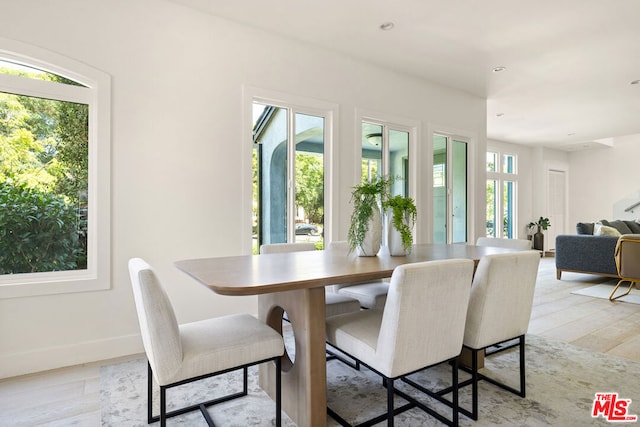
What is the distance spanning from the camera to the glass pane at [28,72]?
2516 millimetres

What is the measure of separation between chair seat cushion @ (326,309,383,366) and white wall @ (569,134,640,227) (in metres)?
10.2

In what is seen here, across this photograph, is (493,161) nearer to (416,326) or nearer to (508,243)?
(508,243)

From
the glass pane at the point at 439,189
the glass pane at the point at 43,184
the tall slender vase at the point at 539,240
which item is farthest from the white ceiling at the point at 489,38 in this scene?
the tall slender vase at the point at 539,240

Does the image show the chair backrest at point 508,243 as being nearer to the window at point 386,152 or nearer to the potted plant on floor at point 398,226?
the potted plant on floor at point 398,226

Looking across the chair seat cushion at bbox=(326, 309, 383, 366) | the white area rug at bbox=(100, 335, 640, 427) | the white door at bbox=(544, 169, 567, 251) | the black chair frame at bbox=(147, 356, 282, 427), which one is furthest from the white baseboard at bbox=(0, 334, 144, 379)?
the white door at bbox=(544, 169, 567, 251)

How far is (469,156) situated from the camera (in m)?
5.29

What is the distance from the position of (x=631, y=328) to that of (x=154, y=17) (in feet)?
16.3

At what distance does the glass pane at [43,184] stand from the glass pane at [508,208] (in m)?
8.33

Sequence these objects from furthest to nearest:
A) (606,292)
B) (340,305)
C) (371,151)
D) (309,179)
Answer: (606,292) → (371,151) → (309,179) → (340,305)

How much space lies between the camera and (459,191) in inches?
209

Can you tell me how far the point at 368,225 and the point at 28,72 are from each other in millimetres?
2559

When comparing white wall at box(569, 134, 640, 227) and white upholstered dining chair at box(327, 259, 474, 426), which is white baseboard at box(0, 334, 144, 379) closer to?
white upholstered dining chair at box(327, 259, 474, 426)

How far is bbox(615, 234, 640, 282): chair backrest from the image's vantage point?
4.42 m

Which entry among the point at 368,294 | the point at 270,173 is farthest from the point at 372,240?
the point at 270,173
